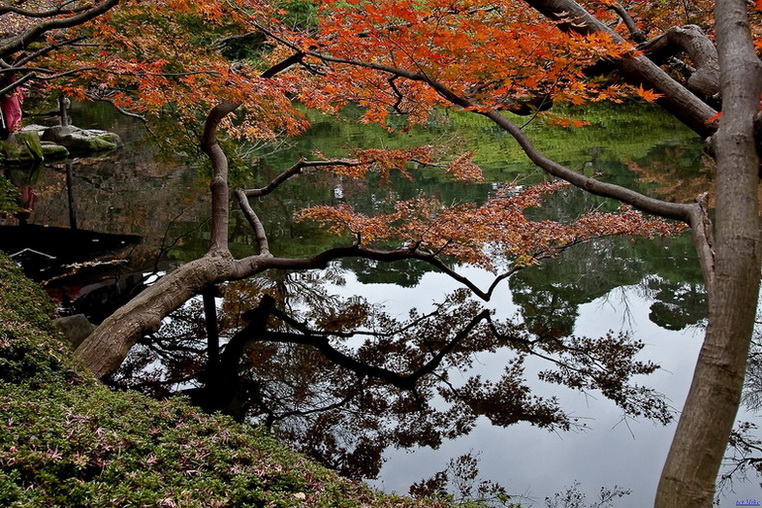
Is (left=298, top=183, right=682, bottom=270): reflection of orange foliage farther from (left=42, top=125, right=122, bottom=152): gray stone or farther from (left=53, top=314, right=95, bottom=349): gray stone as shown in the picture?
(left=42, top=125, right=122, bottom=152): gray stone

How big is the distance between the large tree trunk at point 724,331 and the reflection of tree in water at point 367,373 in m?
3.50

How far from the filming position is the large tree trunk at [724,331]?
228 cm

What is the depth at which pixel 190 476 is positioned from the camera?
104 inches

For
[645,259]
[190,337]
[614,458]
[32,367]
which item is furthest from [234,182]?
[645,259]

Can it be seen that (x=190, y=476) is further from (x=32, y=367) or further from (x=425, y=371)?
(x=425, y=371)

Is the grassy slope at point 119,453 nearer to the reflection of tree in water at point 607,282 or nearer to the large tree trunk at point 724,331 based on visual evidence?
the large tree trunk at point 724,331

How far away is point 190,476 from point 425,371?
471 centimetres

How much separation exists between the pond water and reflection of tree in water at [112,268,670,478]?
215 mm

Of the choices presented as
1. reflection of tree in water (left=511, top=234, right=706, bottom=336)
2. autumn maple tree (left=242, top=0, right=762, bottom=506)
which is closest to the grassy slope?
autumn maple tree (left=242, top=0, right=762, bottom=506)

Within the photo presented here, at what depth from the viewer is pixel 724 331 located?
230 cm

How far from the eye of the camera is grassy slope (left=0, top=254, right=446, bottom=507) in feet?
7.22

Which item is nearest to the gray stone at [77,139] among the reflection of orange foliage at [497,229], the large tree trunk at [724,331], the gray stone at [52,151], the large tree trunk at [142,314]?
the gray stone at [52,151]

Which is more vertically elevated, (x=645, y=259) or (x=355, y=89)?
(x=645, y=259)

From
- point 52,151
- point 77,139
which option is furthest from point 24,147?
point 77,139
